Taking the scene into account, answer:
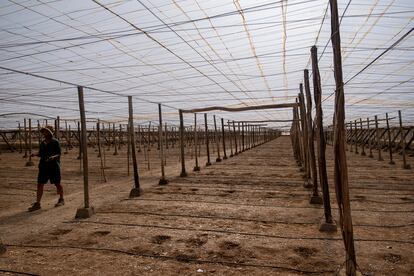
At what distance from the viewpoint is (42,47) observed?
7.52 meters

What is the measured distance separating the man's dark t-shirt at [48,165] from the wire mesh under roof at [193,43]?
142 cm

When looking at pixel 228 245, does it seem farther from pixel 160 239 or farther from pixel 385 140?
pixel 385 140

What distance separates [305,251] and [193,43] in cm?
525

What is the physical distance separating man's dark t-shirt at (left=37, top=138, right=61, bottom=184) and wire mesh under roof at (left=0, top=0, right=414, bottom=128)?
1420 millimetres

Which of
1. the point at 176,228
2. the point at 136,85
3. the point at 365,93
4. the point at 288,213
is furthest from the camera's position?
the point at 365,93

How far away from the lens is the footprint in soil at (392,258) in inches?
144

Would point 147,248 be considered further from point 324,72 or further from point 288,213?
point 324,72

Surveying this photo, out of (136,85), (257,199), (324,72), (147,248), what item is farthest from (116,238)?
(324,72)

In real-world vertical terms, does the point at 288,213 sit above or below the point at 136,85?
below

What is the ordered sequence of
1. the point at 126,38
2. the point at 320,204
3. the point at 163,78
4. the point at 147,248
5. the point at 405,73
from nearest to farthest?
the point at 147,248, the point at 320,204, the point at 126,38, the point at 405,73, the point at 163,78

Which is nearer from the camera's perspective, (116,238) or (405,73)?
(116,238)

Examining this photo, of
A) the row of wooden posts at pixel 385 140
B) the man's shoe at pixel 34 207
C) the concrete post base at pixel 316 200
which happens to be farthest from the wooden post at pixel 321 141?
the row of wooden posts at pixel 385 140

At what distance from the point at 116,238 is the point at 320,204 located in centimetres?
390

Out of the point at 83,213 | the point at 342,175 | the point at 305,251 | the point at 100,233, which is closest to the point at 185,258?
the point at 305,251
